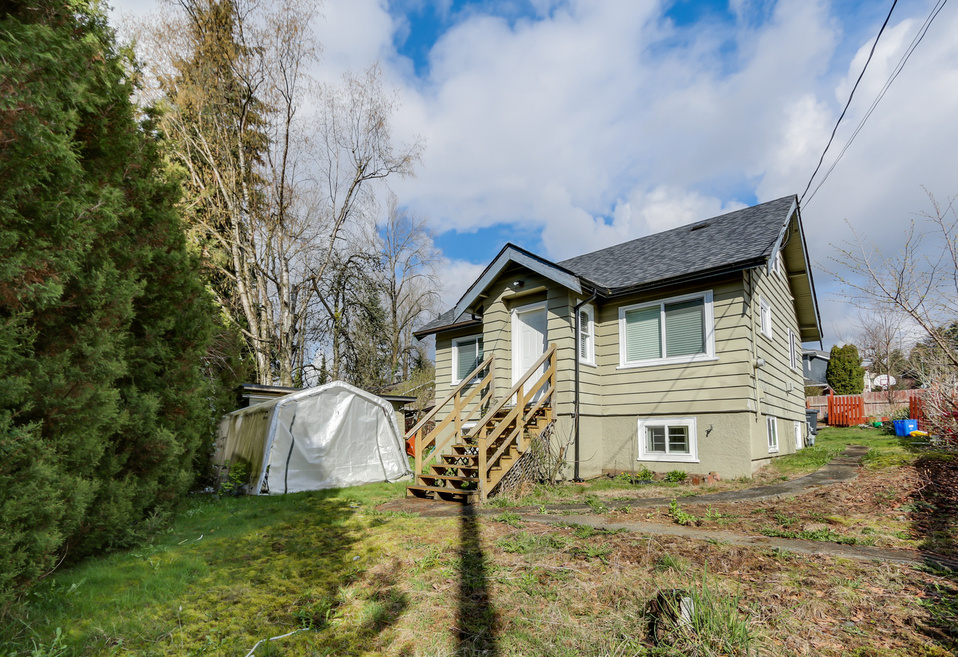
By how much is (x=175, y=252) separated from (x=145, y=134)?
1.42 meters

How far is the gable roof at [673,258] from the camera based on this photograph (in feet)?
30.7

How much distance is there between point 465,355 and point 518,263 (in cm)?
391

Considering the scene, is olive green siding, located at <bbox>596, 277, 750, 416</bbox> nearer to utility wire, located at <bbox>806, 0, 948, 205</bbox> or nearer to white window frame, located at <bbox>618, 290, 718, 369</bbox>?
white window frame, located at <bbox>618, 290, 718, 369</bbox>

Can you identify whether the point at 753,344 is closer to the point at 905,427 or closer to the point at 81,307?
the point at 81,307

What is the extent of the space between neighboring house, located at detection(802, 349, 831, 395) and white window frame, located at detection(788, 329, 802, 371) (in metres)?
18.4

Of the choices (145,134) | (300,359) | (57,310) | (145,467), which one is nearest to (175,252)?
(145,134)

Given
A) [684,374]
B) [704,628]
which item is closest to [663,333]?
[684,374]

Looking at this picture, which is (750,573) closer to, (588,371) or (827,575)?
(827,575)

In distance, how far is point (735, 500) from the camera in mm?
7062

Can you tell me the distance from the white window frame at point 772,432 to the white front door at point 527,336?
5076mm

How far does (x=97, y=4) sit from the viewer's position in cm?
502

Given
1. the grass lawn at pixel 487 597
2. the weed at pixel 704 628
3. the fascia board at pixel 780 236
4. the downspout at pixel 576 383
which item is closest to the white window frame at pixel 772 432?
the fascia board at pixel 780 236

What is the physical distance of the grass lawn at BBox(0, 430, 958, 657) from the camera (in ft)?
10.0

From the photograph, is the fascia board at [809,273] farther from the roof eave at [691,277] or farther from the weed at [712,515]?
the weed at [712,515]
